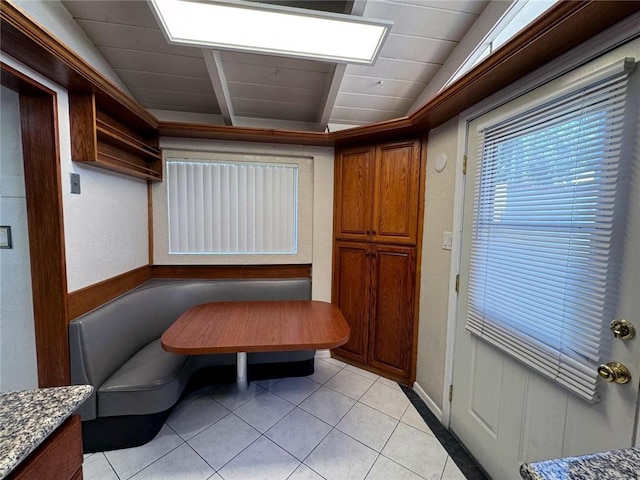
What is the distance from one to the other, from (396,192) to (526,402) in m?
1.64

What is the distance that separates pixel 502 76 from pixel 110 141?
2513mm

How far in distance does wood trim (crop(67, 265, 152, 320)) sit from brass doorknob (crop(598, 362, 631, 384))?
101 inches

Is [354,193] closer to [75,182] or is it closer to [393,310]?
[393,310]

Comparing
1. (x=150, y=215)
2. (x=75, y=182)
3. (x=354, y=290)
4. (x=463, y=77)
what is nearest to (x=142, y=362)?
(x=75, y=182)

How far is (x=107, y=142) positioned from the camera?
1.98 metres

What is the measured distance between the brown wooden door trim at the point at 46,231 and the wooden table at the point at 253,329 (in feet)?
1.89

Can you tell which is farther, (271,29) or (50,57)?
(271,29)

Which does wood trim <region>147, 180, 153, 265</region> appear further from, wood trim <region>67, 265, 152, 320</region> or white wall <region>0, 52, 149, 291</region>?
wood trim <region>67, 265, 152, 320</region>

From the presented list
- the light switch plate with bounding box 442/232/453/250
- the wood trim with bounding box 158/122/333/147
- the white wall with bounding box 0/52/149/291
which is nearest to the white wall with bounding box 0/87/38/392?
the white wall with bounding box 0/52/149/291

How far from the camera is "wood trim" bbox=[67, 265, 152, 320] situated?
1.64 meters

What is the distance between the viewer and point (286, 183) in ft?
A: 9.26

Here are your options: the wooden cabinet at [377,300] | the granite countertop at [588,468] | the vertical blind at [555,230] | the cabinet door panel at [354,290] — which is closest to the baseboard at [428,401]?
the wooden cabinet at [377,300]

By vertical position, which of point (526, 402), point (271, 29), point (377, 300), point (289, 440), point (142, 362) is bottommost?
point (289, 440)

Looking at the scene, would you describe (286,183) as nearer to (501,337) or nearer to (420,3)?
(420,3)
